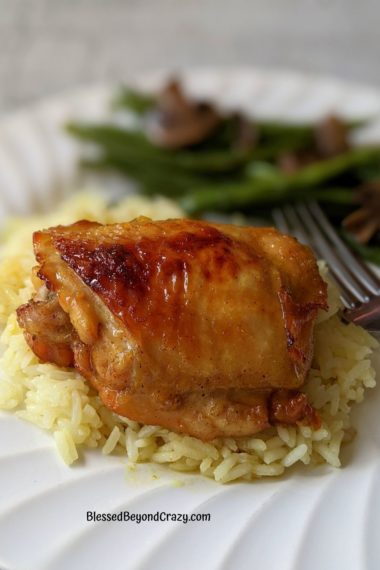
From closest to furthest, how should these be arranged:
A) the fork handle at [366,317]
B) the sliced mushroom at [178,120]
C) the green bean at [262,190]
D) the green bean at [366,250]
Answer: the fork handle at [366,317], the green bean at [366,250], the green bean at [262,190], the sliced mushroom at [178,120]

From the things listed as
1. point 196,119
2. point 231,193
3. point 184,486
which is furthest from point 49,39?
point 184,486

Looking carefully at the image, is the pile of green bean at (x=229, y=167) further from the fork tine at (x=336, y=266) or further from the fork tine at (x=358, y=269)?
the fork tine at (x=358, y=269)

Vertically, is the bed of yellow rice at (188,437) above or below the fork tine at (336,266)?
below

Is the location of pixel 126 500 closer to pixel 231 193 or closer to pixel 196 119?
pixel 231 193

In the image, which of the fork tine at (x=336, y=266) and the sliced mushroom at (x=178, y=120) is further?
the sliced mushroom at (x=178, y=120)

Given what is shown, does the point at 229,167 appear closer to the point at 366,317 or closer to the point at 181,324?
the point at 366,317

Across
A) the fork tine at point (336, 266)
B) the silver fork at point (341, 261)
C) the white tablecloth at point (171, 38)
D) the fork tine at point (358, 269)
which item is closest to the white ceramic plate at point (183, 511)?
the silver fork at point (341, 261)

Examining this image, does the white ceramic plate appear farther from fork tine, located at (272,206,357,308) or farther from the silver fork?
fork tine, located at (272,206,357,308)
